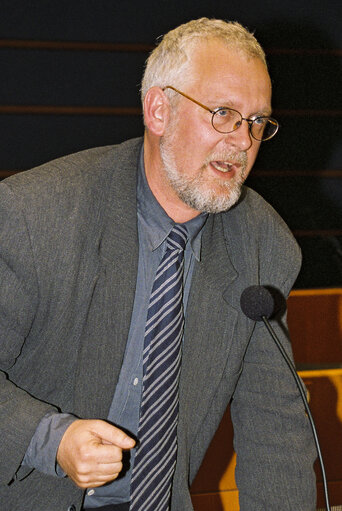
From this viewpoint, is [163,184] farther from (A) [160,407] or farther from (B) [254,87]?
(A) [160,407]

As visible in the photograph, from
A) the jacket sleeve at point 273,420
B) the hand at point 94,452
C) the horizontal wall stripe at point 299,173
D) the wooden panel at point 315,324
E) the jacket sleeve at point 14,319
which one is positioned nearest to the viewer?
the hand at point 94,452

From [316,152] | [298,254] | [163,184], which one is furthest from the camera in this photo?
[316,152]

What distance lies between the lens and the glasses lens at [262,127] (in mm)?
1420

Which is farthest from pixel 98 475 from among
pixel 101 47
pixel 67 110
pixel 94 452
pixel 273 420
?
pixel 101 47

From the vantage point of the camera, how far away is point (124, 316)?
1375mm

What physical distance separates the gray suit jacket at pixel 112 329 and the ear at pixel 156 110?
83mm

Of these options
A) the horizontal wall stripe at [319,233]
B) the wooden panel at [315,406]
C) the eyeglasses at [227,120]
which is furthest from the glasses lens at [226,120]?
the horizontal wall stripe at [319,233]

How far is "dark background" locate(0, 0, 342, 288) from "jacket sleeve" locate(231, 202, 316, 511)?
1.43 metres

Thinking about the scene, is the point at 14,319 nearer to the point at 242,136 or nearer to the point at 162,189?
the point at 162,189

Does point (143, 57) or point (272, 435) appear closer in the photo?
point (272, 435)

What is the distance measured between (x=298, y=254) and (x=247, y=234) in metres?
0.15

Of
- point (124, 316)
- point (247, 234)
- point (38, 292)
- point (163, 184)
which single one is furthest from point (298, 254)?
point (38, 292)

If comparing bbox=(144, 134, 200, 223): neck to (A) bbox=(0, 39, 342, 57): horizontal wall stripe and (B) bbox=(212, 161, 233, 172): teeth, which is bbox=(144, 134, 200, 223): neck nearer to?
(B) bbox=(212, 161, 233, 172): teeth

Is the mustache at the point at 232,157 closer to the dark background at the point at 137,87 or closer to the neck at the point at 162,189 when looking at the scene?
the neck at the point at 162,189
